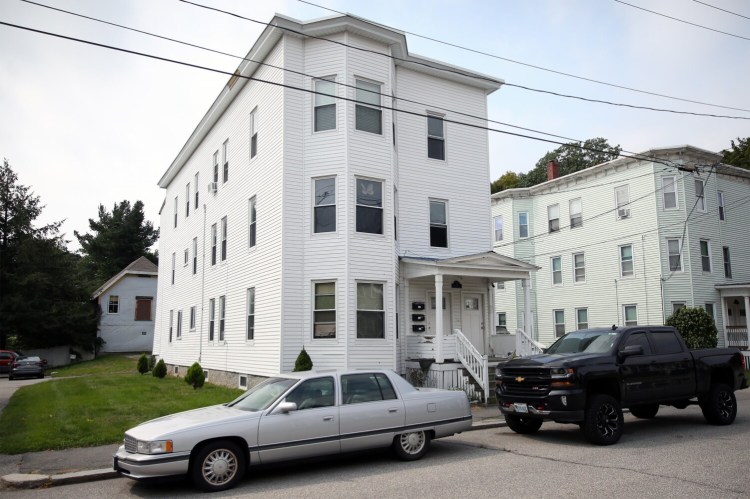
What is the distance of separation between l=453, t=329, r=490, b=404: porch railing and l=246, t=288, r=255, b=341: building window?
6.63 m

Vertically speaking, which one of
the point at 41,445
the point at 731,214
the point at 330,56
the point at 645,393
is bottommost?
the point at 41,445

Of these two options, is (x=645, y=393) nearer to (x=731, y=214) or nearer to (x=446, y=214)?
(x=446, y=214)

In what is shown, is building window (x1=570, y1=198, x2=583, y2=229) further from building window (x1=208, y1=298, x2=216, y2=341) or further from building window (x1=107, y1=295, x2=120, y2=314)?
building window (x1=107, y1=295, x2=120, y2=314)

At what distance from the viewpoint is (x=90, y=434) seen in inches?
454

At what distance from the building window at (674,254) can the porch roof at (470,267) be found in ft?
43.4

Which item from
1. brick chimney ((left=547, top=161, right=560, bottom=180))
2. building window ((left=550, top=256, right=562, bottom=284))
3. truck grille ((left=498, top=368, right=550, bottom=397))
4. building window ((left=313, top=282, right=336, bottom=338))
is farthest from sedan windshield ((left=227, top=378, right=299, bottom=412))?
brick chimney ((left=547, top=161, right=560, bottom=180))

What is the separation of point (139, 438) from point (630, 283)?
27474 millimetres

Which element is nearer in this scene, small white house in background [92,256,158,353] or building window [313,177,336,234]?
building window [313,177,336,234]

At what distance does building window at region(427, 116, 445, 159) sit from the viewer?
20609mm

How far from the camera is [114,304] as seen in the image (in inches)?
2020

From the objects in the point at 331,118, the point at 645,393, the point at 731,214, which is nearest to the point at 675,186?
the point at 731,214

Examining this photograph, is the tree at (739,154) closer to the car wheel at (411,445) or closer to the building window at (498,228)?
the building window at (498,228)

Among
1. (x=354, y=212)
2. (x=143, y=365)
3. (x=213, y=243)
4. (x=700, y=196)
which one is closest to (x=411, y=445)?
(x=354, y=212)

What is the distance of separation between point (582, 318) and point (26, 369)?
1256 inches
